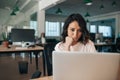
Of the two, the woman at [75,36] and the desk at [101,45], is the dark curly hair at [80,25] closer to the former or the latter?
the woman at [75,36]

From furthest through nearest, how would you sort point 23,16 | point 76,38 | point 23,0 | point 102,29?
point 102,29
point 23,16
point 23,0
point 76,38

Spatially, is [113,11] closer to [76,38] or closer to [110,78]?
[76,38]

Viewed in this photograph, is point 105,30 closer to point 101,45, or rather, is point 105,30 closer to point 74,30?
point 101,45

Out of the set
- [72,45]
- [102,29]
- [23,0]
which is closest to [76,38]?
[72,45]

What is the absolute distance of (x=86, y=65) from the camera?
77 centimetres

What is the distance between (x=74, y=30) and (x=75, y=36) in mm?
53

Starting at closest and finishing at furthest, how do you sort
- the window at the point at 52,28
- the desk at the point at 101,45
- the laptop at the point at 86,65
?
1. the laptop at the point at 86,65
2. the desk at the point at 101,45
3. the window at the point at 52,28

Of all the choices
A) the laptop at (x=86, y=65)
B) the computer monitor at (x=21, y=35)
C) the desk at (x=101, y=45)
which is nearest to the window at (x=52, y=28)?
the desk at (x=101, y=45)

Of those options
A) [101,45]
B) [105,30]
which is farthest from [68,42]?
[105,30]

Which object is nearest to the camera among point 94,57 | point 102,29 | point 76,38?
point 94,57

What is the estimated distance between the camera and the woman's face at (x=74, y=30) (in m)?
1.45

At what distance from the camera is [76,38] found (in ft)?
4.94

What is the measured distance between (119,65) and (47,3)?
21.0 feet

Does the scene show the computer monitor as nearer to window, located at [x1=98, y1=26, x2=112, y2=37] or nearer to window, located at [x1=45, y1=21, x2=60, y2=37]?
window, located at [x1=45, y1=21, x2=60, y2=37]
